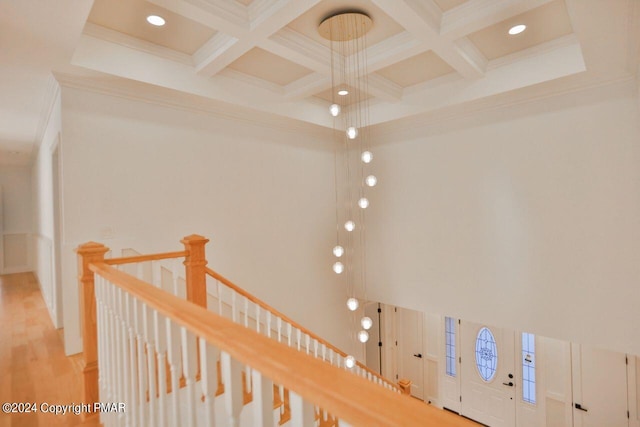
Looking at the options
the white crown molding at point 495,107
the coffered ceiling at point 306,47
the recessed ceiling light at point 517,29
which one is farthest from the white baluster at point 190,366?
the white crown molding at point 495,107

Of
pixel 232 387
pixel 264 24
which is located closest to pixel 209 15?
pixel 264 24

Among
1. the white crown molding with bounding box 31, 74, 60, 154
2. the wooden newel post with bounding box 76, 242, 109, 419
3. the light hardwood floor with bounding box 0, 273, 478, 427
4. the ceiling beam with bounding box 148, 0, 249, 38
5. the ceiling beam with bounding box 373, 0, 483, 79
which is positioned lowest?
the light hardwood floor with bounding box 0, 273, 478, 427

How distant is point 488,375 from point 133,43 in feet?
24.8

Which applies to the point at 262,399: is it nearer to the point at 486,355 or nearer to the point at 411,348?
the point at 486,355

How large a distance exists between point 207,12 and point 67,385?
126 inches

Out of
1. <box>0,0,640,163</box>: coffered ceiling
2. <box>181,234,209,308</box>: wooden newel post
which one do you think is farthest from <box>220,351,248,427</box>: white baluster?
<box>0,0,640,163</box>: coffered ceiling

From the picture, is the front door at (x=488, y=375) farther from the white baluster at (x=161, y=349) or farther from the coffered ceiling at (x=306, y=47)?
the white baluster at (x=161, y=349)

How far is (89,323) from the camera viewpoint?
87.1 inches

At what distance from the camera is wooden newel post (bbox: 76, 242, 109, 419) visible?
2213 millimetres

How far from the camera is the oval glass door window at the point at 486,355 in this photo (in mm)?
6410

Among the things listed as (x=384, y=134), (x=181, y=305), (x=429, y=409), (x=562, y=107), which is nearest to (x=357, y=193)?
(x=384, y=134)

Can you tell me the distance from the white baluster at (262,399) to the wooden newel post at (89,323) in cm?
189

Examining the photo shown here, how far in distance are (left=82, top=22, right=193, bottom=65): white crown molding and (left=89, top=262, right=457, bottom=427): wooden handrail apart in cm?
Result: 337

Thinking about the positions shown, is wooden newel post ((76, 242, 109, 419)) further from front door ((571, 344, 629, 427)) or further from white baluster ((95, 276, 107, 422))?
front door ((571, 344, 629, 427))
